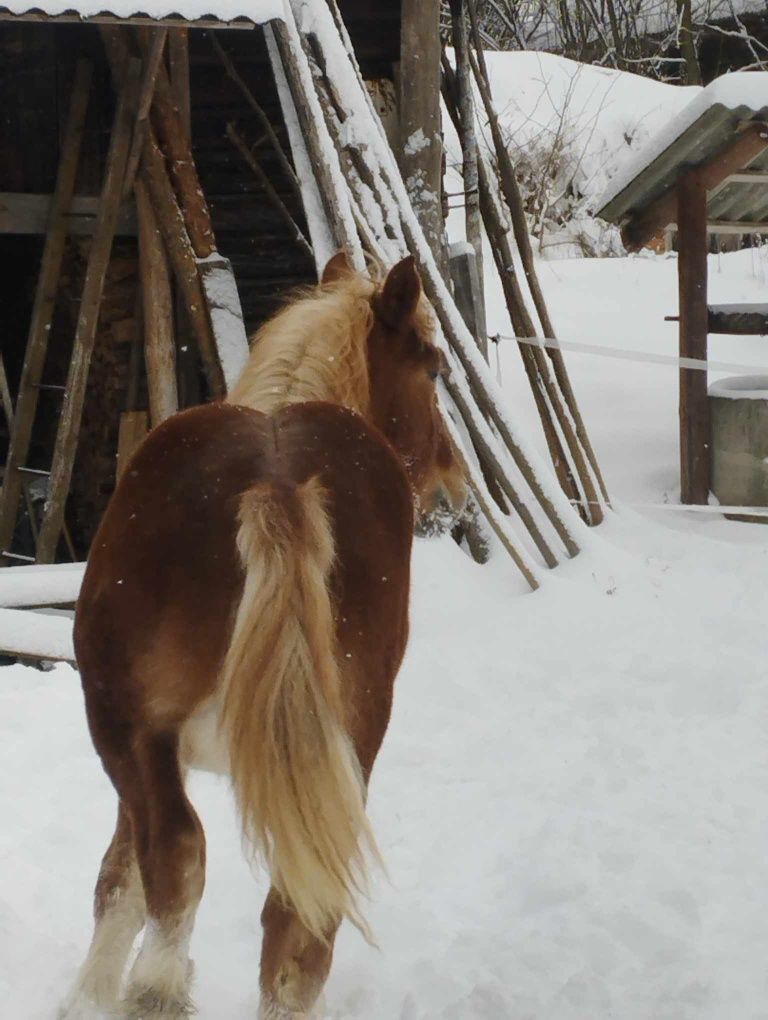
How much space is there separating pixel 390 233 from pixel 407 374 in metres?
3.49

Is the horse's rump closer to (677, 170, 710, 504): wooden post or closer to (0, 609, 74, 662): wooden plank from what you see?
(0, 609, 74, 662): wooden plank

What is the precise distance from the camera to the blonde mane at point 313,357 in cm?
266

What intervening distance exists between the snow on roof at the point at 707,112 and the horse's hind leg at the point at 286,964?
6.03 m

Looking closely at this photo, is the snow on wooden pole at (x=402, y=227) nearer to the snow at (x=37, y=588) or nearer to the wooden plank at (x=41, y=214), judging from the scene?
the wooden plank at (x=41, y=214)

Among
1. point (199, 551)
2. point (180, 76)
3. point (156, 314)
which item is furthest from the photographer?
point (180, 76)

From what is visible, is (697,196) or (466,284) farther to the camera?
(697,196)

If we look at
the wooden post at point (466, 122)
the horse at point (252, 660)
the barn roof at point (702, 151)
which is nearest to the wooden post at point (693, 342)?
the barn roof at point (702, 151)

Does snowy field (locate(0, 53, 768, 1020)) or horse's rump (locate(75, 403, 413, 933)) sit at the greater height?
horse's rump (locate(75, 403, 413, 933))

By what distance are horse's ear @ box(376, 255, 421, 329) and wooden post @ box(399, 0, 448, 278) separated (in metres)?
4.10

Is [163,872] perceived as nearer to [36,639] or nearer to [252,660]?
[252,660]

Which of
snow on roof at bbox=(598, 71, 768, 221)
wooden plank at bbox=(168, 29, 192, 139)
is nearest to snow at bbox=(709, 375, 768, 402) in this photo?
snow on roof at bbox=(598, 71, 768, 221)

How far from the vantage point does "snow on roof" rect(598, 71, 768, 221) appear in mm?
7156

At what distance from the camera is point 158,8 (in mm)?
5387

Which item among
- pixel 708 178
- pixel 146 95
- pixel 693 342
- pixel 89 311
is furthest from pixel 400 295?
pixel 693 342
